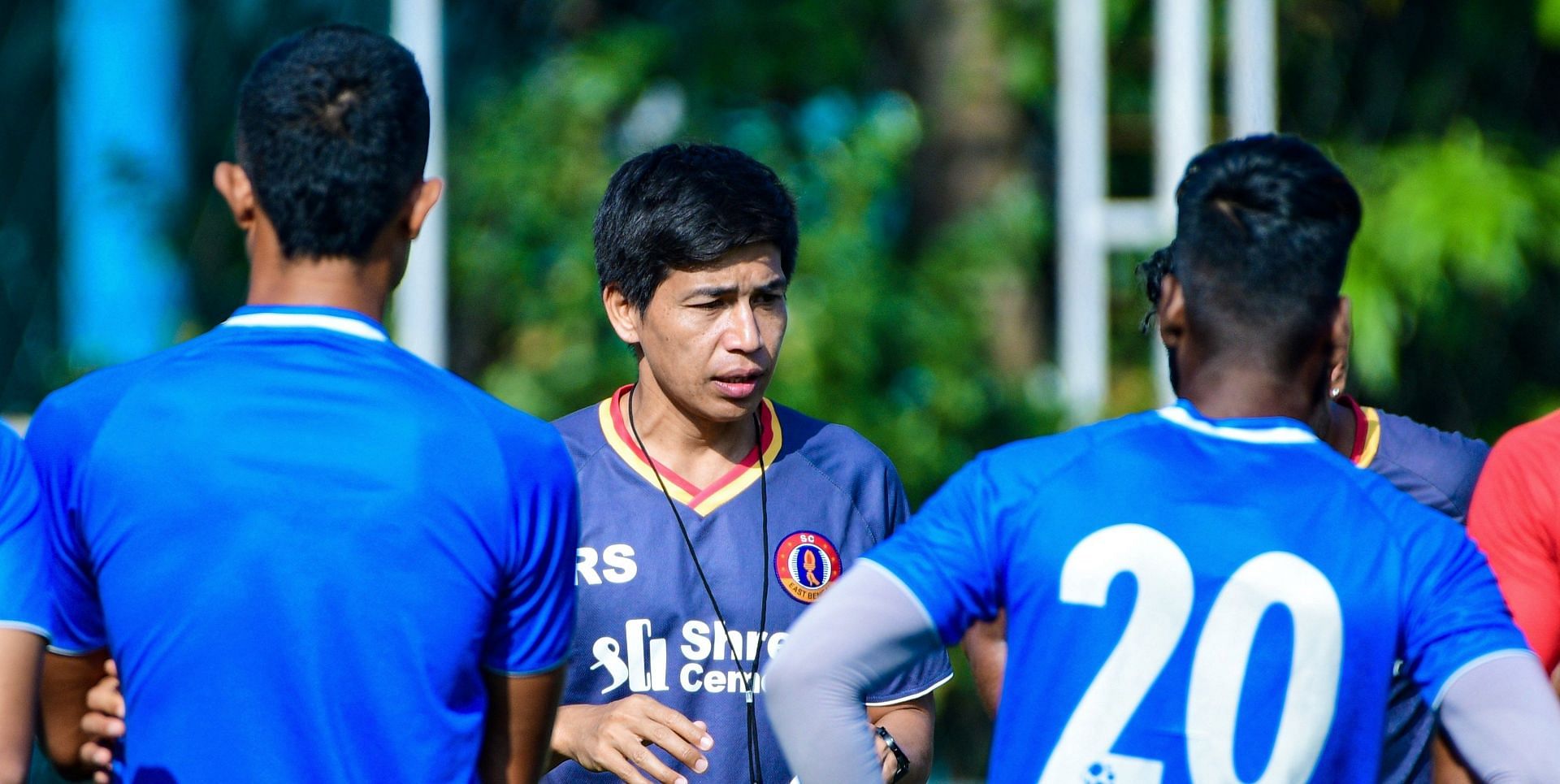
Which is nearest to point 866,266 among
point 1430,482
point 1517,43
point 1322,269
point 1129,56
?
point 1129,56

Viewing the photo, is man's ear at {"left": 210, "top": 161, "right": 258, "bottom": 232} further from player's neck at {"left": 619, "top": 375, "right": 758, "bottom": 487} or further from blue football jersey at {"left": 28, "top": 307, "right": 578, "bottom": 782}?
player's neck at {"left": 619, "top": 375, "right": 758, "bottom": 487}

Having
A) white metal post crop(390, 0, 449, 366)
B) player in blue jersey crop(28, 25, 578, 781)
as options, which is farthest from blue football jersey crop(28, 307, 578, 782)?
white metal post crop(390, 0, 449, 366)

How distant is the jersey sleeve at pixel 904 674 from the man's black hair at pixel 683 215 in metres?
0.44

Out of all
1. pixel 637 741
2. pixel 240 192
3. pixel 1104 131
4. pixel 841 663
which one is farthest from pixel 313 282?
pixel 1104 131

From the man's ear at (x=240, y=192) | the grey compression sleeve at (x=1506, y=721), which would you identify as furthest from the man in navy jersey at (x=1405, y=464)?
the man's ear at (x=240, y=192)

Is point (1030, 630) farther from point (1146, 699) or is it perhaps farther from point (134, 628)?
point (134, 628)

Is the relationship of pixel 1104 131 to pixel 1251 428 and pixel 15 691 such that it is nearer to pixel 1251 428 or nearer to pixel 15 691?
pixel 1251 428

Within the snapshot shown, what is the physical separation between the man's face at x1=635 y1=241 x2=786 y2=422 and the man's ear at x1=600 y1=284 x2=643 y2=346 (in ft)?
0.21

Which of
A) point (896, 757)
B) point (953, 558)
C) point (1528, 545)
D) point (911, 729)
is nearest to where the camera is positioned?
point (953, 558)

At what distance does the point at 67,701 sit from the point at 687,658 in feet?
3.48

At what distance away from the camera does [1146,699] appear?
1.98 metres

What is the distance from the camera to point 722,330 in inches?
118

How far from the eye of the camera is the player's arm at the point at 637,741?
2678mm

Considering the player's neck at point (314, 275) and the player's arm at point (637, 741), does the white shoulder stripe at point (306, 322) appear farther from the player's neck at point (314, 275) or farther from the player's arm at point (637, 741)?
the player's arm at point (637, 741)
